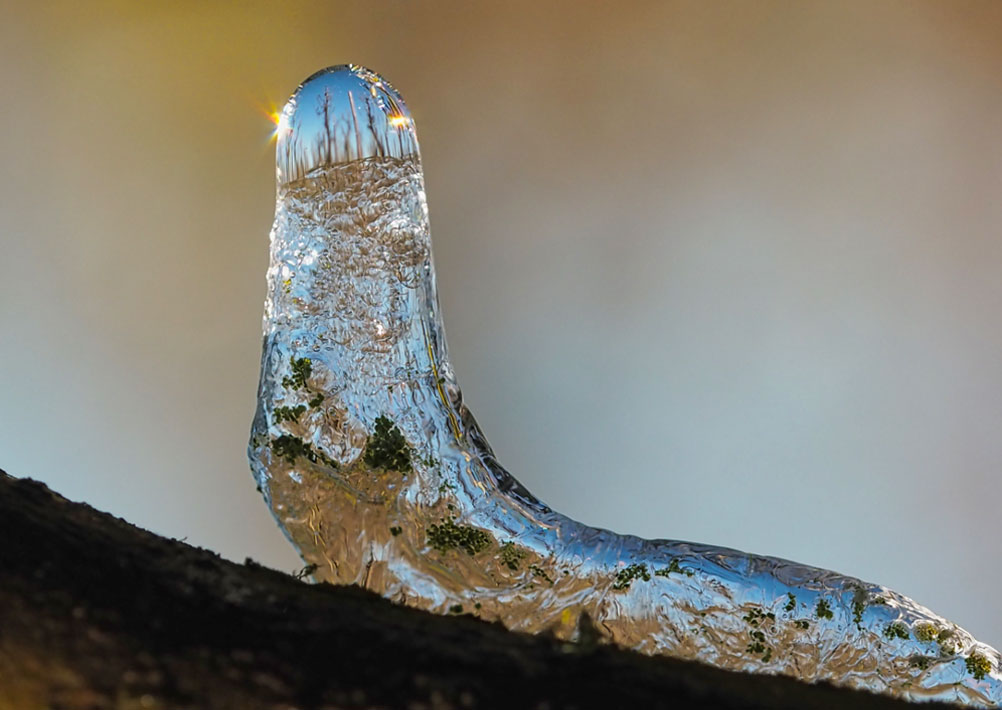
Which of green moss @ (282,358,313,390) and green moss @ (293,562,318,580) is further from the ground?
green moss @ (282,358,313,390)

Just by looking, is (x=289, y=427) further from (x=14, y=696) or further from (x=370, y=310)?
(x=14, y=696)

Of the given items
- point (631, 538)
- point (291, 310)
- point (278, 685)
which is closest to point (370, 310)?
point (291, 310)

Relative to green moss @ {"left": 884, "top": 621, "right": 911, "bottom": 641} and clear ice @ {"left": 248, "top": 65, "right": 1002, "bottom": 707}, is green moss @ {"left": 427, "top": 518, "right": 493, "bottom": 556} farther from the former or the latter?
green moss @ {"left": 884, "top": 621, "right": 911, "bottom": 641}

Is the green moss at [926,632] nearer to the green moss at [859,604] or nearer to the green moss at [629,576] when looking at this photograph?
the green moss at [859,604]

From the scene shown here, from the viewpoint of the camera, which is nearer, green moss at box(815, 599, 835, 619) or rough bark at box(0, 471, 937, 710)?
rough bark at box(0, 471, 937, 710)

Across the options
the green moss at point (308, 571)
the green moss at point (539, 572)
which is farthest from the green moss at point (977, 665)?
the green moss at point (308, 571)

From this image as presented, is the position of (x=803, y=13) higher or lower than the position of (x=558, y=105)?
higher

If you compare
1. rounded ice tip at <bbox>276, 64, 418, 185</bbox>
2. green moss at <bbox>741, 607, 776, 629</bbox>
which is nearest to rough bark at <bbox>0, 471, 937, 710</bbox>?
green moss at <bbox>741, 607, 776, 629</bbox>
